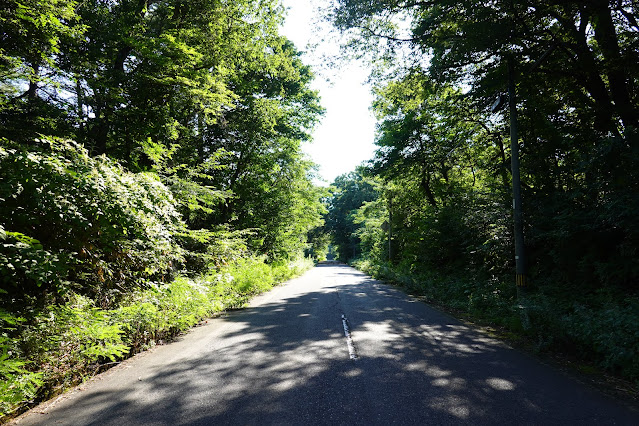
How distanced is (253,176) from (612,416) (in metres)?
18.3

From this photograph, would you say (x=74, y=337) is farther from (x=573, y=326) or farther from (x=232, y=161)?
(x=232, y=161)

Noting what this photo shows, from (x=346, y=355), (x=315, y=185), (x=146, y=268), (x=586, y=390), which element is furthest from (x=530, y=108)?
(x=315, y=185)

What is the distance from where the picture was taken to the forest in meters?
4.49

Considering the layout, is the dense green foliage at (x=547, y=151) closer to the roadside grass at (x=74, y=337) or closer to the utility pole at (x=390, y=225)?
the roadside grass at (x=74, y=337)

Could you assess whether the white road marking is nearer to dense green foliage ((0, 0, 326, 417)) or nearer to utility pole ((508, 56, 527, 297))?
dense green foliage ((0, 0, 326, 417))

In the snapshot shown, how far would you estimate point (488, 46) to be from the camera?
921 cm

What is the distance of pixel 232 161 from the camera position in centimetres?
1822

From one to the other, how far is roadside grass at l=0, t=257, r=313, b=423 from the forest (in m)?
0.03

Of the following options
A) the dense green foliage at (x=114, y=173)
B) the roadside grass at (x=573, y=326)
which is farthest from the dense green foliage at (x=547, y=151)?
the dense green foliage at (x=114, y=173)

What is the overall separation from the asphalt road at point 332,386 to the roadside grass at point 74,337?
0.27 m

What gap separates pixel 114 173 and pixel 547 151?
12.2m

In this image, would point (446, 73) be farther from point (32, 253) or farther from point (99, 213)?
point (32, 253)

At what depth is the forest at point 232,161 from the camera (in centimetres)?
449

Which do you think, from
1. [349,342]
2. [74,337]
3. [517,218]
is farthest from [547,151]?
[74,337]
